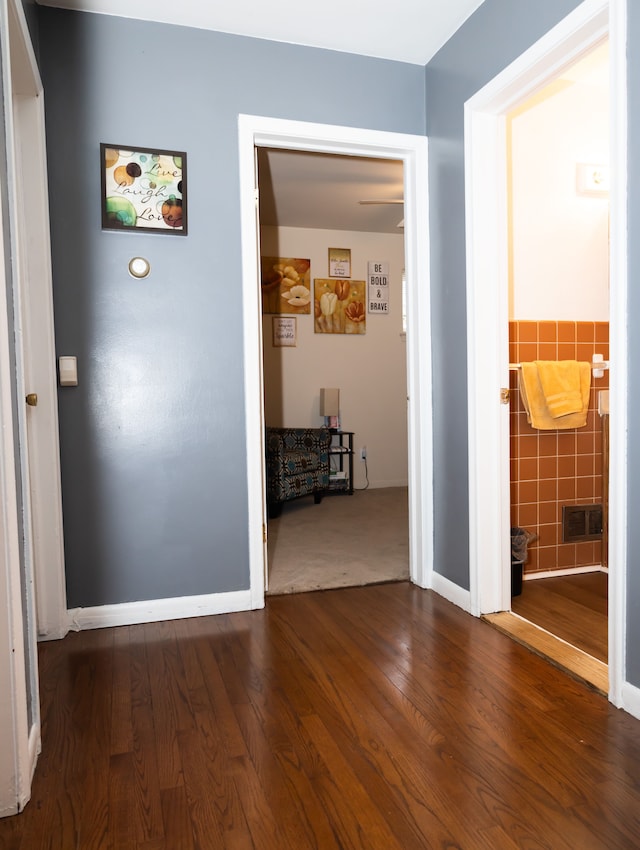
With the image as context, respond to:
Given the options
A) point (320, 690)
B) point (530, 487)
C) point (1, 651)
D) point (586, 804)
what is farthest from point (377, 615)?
point (1, 651)

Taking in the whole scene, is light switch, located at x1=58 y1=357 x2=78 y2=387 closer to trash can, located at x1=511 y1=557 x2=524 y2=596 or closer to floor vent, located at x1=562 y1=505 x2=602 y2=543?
trash can, located at x1=511 y1=557 x2=524 y2=596

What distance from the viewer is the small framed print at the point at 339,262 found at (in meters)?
5.81

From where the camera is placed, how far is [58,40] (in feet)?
7.79

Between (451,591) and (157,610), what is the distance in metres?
1.31

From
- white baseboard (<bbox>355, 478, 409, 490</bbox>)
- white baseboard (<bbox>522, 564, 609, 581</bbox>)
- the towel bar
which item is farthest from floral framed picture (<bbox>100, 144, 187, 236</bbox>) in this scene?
white baseboard (<bbox>355, 478, 409, 490</bbox>)

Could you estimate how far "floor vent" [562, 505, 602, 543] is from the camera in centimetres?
304

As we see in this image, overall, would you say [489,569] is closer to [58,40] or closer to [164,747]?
[164,747]

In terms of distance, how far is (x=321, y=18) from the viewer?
246 cm

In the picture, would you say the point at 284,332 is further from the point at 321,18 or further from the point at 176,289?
the point at 321,18

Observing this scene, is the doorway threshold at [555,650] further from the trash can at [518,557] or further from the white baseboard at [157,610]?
the white baseboard at [157,610]

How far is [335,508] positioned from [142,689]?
3103mm

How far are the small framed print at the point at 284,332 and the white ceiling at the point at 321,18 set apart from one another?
10.2 feet

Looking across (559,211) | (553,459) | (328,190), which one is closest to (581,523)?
(553,459)

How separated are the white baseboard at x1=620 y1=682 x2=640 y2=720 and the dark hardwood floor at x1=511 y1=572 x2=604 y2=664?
33cm
